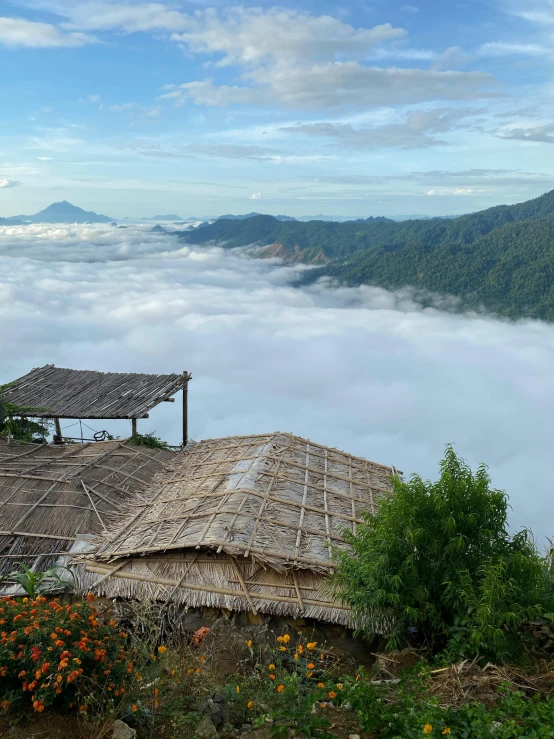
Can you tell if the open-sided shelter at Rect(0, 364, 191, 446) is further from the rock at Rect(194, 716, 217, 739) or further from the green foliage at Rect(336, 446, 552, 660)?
the rock at Rect(194, 716, 217, 739)

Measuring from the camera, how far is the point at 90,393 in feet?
52.6

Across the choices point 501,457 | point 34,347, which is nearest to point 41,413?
point 501,457

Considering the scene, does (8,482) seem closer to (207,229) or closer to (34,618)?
(34,618)

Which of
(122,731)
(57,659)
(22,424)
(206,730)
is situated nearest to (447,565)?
(206,730)

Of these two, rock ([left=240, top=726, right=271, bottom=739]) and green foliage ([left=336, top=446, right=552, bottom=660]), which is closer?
rock ([left=240, top=726, right=271, bottom=739])

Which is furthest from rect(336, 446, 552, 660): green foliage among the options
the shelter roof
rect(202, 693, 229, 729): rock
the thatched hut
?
rect(202, 693, 229, 729): rock

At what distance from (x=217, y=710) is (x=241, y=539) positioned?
3.68 metres

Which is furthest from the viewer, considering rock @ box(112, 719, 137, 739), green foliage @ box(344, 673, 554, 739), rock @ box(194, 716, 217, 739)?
rock @ box(194, 716, 217, 739)

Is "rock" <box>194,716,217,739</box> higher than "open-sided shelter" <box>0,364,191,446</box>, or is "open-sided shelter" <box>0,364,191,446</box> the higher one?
"rock" <box>194,716,217,739</box>

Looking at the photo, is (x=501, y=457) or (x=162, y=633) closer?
(x=162, y=633)

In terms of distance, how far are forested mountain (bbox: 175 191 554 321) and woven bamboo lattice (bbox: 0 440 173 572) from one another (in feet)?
256

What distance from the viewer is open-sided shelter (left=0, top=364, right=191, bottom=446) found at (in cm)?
1490

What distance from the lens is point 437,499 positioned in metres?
6.22

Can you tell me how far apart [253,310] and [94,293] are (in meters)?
39.6
